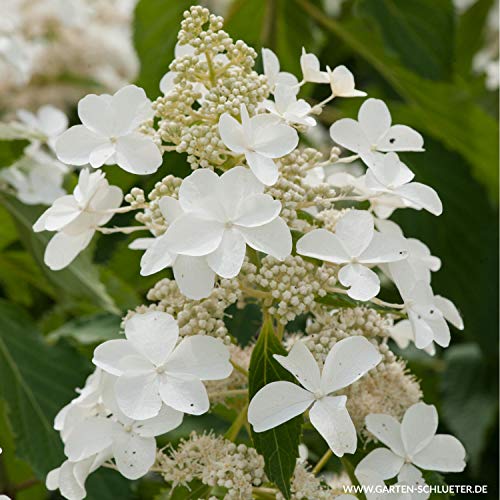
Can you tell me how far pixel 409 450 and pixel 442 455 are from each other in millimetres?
28

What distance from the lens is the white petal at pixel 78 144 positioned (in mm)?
691

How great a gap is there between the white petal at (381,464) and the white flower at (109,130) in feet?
0.84

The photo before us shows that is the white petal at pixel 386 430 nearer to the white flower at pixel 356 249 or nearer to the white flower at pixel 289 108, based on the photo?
the white flower at pixel 356 249

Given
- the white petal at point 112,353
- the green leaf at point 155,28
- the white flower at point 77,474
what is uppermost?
the white petal at point 112,353

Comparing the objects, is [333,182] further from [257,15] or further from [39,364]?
[257,15]

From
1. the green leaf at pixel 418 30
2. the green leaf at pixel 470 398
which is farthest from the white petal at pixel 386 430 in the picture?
the green leaf at pixel 418 30

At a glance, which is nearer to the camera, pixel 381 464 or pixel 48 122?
pixel 381 464

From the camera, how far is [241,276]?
65 centimetres

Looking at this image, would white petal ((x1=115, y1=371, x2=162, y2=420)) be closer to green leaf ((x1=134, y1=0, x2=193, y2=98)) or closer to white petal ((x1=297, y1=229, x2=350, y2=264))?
white petal ((x1=297, y1=229, x2=350, y2=264))

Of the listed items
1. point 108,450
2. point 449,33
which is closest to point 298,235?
point 108,450

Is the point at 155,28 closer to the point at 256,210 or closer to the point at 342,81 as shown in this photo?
the point at 342,81

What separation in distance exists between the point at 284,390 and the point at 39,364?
0.45 metres

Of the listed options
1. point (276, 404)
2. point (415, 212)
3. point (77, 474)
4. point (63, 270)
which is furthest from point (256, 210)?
point (415, 212)

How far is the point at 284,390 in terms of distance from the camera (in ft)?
2.02
